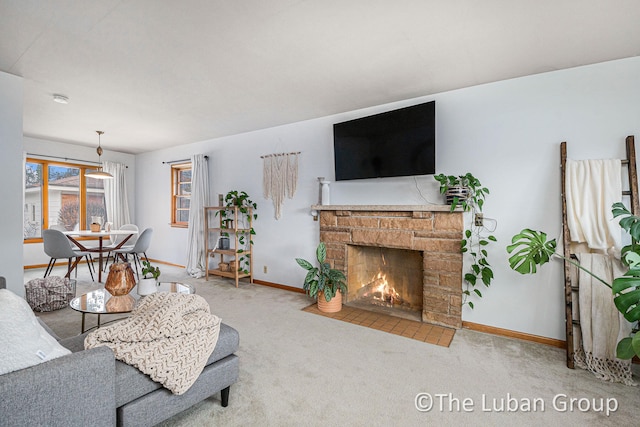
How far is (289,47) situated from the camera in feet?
7.24

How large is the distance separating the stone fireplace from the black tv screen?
399 millimetres

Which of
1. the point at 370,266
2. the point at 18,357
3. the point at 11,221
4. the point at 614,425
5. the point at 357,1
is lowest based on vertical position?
the point at 614,425

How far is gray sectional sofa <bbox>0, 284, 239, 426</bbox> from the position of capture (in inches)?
36.4

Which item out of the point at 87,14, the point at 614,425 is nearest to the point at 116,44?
the point at 87,14

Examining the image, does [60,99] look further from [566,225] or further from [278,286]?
[566,225]

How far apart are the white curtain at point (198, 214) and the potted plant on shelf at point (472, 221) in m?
3.73

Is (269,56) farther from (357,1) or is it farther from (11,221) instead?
(11,221)

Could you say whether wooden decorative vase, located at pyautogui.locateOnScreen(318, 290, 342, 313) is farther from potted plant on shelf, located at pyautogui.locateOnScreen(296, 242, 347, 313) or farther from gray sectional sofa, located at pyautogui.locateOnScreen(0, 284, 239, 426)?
gray sectional sofa, located at pyautogui.locateOnScreen(0, 284, 239, 426)

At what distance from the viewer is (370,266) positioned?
12.7ft

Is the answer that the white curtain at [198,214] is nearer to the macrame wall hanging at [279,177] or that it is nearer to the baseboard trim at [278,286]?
the baseboard trim at [278,286]

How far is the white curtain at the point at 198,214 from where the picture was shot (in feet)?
16.3

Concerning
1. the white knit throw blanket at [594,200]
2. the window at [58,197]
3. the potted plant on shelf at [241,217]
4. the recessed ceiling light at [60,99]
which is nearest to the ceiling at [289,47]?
the recessed ceiling light at [60,99]

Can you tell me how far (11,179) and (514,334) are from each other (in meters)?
Result: 4.71

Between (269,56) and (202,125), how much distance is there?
228 centimetres
